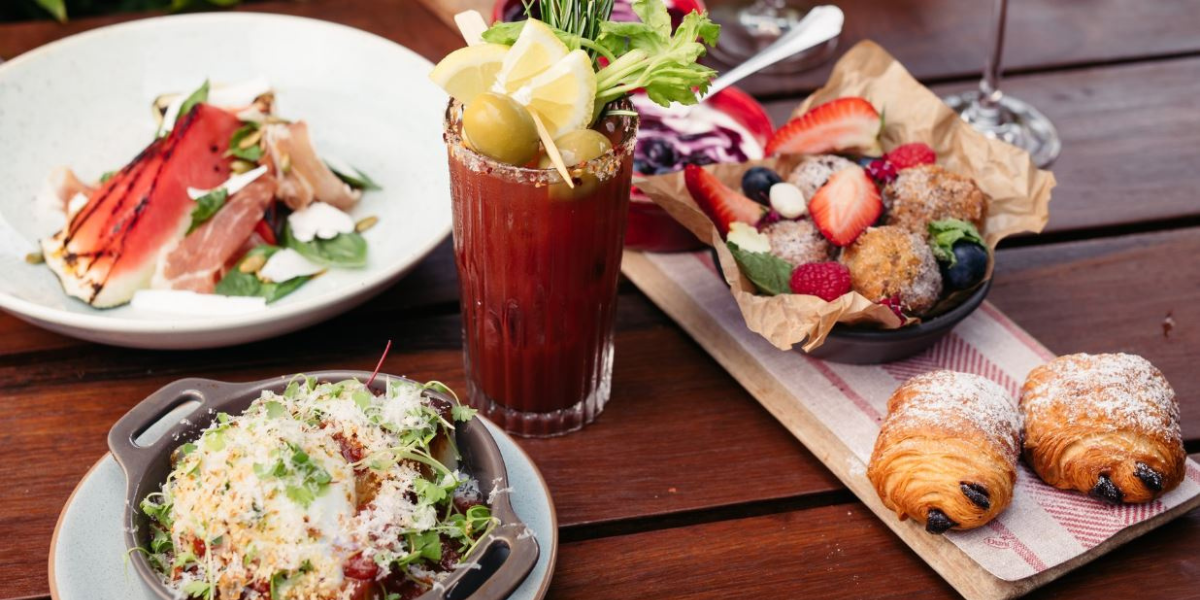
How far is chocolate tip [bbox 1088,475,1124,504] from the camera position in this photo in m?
1.19

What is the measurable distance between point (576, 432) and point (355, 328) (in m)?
0.35

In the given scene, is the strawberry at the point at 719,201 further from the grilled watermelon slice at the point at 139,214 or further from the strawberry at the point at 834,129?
the grilled watermelon slice at the point at 139,214

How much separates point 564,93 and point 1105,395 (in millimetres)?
677

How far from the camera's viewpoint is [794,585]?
3.88 feet

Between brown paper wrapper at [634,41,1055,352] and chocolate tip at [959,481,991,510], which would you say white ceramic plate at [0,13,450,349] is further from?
chocolate tip at [959,481,991,510]

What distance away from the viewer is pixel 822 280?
1365 millimetres

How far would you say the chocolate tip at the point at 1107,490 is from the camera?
3.89 ft

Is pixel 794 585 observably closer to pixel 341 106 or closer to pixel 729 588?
pixel 729 588

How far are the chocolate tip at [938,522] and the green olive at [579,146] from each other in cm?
50

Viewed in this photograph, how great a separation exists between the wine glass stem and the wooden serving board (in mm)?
578

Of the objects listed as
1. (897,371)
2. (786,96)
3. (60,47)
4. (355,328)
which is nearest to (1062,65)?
(786,96)

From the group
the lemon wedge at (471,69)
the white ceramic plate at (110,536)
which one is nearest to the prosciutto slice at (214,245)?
the white ceramic plate at (110,536)

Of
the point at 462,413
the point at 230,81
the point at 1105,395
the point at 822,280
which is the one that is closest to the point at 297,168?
the point at 230,81

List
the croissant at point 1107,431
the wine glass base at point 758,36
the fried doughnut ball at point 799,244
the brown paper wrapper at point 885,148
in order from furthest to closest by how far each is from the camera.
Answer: the wine glass base at point 758,36, the fried doughnut ball at point 799,244, the brown paper wrapper at point 885,148, the croissant at point 1107,431
